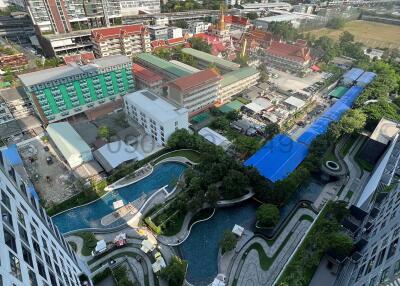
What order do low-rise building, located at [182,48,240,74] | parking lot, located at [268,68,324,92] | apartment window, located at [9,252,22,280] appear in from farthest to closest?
parking lot, located at [268,68,324,92] → low-rise building, located at [182,48,240,74] → apartment window, located at [9,252,22,280]

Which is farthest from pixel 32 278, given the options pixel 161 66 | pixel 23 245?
pixel 161 66

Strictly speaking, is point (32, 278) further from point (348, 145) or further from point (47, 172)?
point (348, 145)

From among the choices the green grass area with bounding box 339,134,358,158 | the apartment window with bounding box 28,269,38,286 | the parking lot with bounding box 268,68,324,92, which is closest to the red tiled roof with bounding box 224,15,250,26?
the parking lot with bounding box 268,68,324,92

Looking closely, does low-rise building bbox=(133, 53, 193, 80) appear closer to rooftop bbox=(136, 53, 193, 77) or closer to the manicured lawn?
rooftop bbox=(136, 53, 193, 77)

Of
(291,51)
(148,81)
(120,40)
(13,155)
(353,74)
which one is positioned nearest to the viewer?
(13,155)

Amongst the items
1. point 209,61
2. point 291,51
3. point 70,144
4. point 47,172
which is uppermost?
point 291,51

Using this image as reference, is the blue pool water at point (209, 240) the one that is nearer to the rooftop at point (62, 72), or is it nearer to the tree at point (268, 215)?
the tree at point (268, 215)

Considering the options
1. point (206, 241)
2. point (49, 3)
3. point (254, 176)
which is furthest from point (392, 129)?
point (49, 3)
